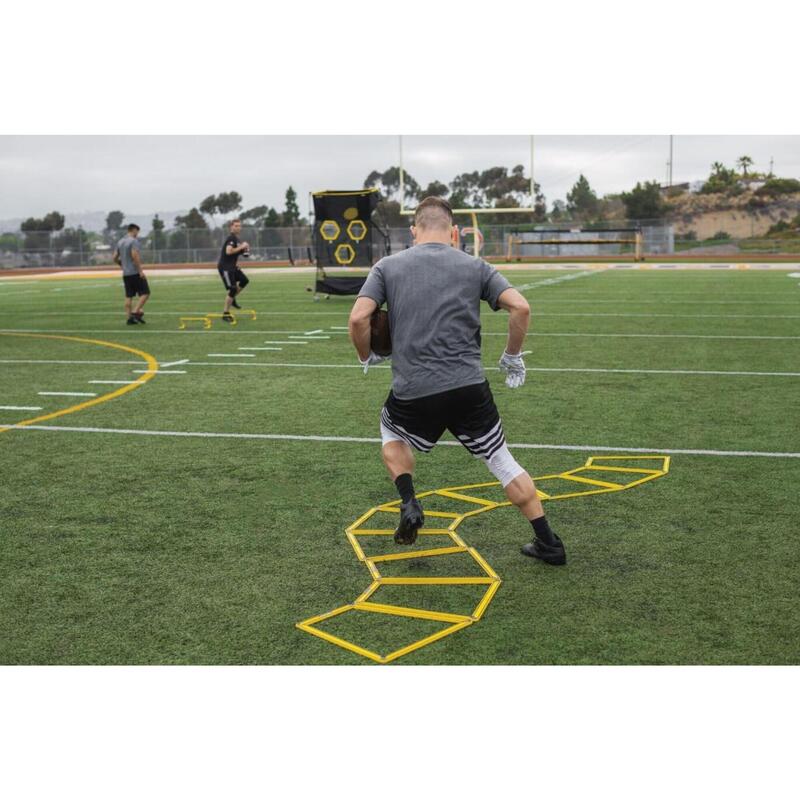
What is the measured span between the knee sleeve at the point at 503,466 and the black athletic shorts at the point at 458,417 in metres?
0.03

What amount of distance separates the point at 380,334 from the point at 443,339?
1.15 feet

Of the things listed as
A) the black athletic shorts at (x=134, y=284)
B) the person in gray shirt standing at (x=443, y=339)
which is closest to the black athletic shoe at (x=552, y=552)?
the person in gray shirt standing at (x=443, y=339)

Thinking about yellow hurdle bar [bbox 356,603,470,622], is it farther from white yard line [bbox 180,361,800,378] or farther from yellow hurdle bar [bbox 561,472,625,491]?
white yard line [bbox 180,361,800,378]

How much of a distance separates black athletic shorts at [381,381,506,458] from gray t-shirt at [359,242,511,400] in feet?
0.16

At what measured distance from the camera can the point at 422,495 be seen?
6.28 m

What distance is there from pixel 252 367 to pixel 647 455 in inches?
246

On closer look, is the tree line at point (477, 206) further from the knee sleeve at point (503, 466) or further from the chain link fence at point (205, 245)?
the knee sleeve at point (503, 466)

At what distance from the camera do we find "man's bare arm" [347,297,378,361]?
188 inches

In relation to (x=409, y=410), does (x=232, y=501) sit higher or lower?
lower

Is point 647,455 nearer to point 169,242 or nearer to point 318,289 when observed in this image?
point 318,289

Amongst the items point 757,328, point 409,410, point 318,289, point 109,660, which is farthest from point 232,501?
point 318,289

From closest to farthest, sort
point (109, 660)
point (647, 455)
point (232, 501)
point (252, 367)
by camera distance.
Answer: point (109, 660) → point (232, 501) → point (647, 455) → point (252, 367)

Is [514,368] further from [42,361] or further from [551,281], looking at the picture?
[551,281]

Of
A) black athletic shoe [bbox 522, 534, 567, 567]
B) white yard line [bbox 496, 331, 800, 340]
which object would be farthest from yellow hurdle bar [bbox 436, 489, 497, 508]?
white yard line [bbox 496, 331, 800, 340]
